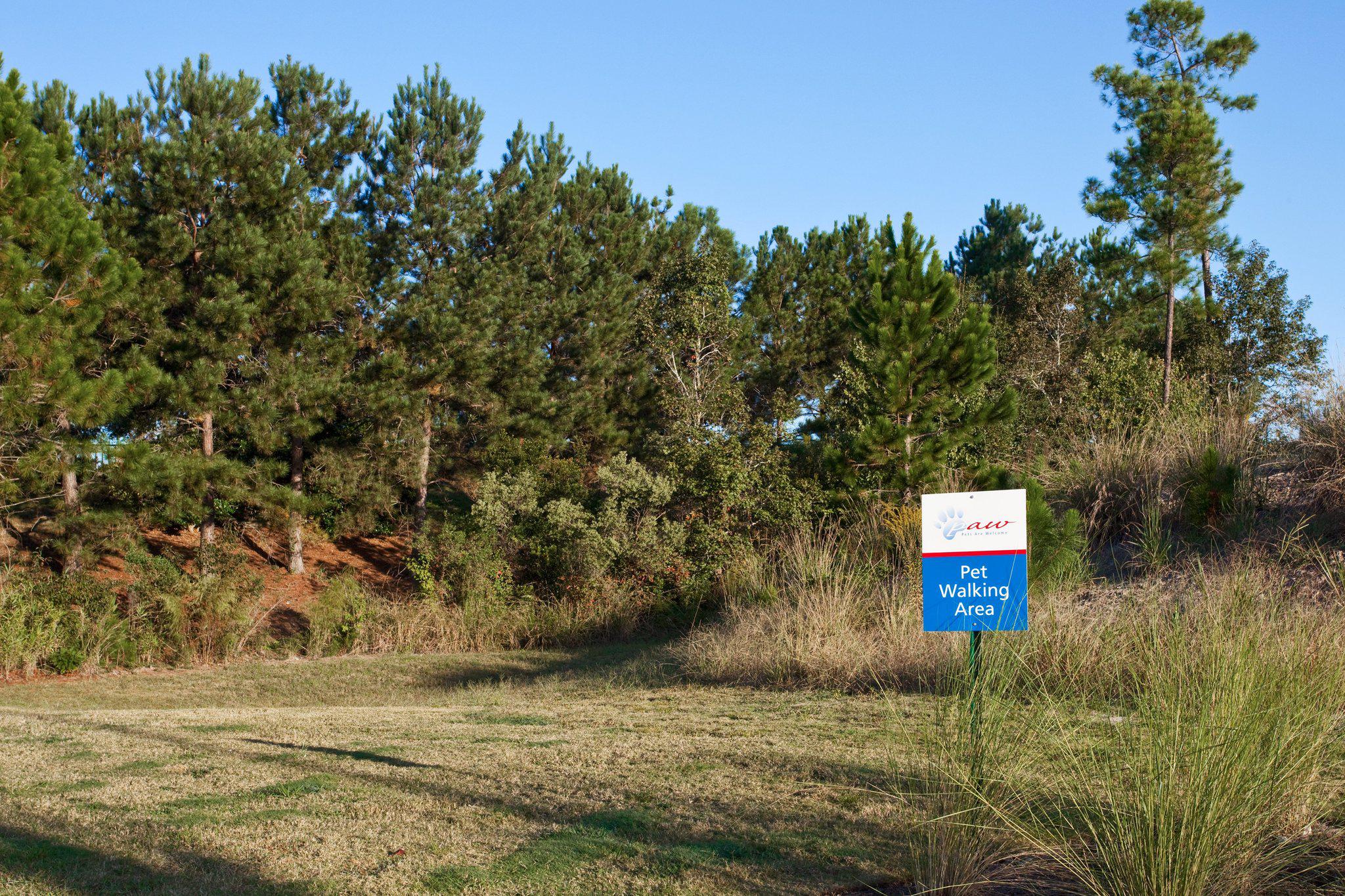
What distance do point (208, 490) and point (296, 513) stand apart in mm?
2813

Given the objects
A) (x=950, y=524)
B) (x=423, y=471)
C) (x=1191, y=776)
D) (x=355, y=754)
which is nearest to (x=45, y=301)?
(x=423, y=471)

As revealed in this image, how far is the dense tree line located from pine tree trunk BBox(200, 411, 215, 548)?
0.08m

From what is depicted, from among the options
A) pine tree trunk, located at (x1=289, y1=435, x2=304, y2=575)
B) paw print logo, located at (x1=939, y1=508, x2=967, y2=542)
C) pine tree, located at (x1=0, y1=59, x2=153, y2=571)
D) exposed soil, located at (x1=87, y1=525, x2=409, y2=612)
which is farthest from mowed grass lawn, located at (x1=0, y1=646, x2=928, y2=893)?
pine tree trunk, located at (x1=289, y1=435, x2=304, y2=575)

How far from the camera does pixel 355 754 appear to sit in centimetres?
650

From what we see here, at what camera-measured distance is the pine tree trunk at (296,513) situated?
2380 centimetres

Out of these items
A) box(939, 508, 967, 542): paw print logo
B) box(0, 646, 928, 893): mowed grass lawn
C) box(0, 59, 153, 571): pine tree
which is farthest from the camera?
box(0, 59, 153, 571): pine tree

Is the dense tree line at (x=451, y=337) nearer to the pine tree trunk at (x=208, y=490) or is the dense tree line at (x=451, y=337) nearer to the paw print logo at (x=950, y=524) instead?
the pine tree trunk at (x=208, y=490)

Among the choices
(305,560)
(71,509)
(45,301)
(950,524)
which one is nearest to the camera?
(950,524)

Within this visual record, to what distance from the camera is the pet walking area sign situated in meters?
5.43

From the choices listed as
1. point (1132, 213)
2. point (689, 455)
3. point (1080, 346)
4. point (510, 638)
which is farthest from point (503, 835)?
point (1080, 346)

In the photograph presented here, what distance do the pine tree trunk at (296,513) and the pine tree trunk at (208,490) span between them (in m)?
1.78

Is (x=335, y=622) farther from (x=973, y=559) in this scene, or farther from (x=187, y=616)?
(x=973, y=559)

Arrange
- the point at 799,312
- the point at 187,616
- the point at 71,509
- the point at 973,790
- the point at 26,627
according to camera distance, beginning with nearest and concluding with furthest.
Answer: the point at 973,790
the point at 26,627
the point at 187,616
the point at 71,509
the point at 799,312

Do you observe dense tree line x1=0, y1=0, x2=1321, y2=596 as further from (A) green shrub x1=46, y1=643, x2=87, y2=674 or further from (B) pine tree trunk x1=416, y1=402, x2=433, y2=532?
(A) green shrub x1=46, y1=643, x2=87, y2=674
